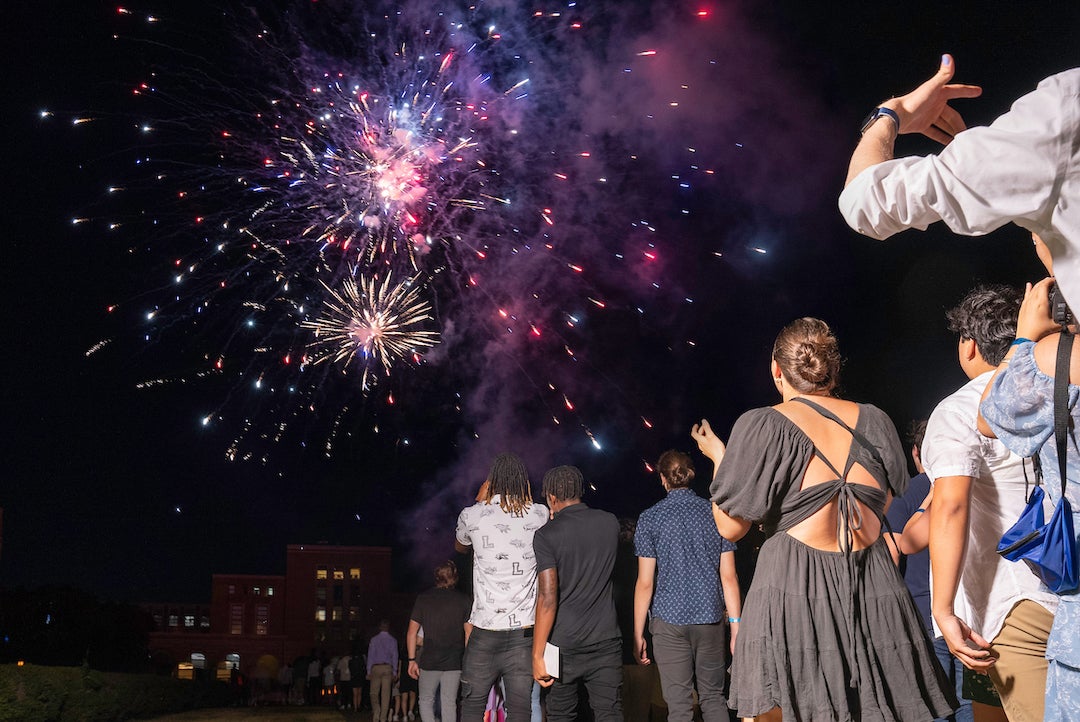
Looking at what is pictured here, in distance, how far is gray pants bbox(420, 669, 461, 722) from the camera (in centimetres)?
773

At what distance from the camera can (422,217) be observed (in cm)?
1302

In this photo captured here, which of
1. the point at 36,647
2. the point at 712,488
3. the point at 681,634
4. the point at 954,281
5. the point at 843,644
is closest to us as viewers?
the point at 843,644

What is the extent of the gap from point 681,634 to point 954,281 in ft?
16.3

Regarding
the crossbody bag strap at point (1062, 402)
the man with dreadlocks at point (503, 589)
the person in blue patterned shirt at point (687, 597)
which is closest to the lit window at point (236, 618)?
the man with dreadlocks at point (503, 589)

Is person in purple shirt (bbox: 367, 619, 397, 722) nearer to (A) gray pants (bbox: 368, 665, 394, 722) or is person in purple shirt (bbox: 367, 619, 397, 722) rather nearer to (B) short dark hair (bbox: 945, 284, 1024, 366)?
(A) gray pants (bbox: 368, 665, 394, 722)

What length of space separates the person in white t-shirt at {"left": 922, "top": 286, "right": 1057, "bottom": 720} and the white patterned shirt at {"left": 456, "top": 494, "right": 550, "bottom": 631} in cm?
361

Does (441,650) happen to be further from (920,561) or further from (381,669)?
(381,669)

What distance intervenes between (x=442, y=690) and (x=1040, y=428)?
6.70 meters

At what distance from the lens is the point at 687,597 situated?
5715mm

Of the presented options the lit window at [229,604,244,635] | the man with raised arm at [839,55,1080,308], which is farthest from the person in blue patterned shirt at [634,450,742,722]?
the lit window at [229,604,244,635]

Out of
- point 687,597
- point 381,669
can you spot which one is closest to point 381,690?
point 381,669

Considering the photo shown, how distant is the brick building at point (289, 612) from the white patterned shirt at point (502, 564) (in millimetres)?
80140

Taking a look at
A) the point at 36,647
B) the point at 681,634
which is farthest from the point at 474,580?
the point at 36,647

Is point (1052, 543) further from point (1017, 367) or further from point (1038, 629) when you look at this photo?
point (1038, 629)
